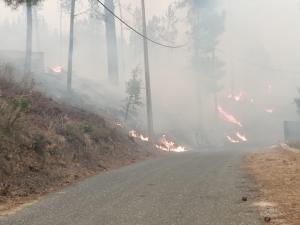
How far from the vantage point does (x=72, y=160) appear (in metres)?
18.8

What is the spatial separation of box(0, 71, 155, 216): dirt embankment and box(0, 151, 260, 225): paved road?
1019 millimetres

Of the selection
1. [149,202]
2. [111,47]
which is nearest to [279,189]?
[149,202]

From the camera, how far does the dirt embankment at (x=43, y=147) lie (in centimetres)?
1402

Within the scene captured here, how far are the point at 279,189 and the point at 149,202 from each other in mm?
3671

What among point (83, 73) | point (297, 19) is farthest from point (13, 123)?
point (297, 19)

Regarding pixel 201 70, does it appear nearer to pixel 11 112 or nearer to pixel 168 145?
pixel 168 145

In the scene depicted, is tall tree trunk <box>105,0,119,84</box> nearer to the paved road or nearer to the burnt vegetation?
the burnt vegetation

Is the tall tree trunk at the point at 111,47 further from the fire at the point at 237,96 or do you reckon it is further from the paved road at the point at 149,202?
the paved road at the point at 149,202

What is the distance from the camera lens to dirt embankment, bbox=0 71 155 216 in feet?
46.0

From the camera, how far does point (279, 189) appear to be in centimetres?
1291

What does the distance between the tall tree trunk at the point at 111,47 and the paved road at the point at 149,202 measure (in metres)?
44.8

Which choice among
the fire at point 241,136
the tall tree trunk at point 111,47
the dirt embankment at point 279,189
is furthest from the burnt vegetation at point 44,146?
the fire at point 241,136

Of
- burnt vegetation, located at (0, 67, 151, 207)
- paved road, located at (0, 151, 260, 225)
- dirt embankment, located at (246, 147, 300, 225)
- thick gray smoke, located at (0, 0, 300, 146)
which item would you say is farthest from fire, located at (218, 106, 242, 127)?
paved road, located at (0, 151, 260, 225)

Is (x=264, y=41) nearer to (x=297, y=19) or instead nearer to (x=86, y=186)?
(x=297, y=19)
